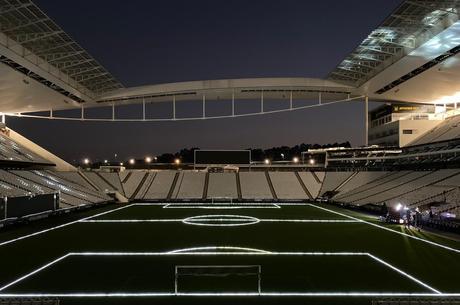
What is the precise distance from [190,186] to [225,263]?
39554mm

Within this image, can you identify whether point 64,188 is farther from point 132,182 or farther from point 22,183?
point 132,182

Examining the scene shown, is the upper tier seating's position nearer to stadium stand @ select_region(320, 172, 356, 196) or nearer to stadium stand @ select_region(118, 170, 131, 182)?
stadium stand @ select_region(320, 172, 356, 196)

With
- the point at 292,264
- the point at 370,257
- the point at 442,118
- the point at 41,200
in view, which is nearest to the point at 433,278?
the point at 370,257

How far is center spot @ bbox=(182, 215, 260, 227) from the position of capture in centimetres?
2839

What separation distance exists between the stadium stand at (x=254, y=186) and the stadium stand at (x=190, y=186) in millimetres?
5393

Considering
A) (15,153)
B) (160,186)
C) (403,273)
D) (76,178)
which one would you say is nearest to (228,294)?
(403,273)

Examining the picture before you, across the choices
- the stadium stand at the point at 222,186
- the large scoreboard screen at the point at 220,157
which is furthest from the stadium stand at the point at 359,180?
the large scoreboard screen at the point at 220,157

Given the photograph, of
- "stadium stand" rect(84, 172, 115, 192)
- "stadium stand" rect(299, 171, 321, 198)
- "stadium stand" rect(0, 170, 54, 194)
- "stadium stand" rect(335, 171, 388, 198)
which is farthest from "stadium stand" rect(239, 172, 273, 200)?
"stadium stand" rect(0, 170, 54, 194)

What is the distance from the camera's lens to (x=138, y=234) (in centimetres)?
2391

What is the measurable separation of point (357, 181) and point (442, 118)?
12799 mm

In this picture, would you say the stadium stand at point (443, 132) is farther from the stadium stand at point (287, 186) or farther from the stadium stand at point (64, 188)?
the stadium stand at point (64, 188)

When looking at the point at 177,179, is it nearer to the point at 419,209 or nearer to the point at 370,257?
the point at 419,209

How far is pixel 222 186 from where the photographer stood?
55.1 metres

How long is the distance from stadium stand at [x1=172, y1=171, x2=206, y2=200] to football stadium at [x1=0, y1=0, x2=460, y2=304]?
0.94 ft
